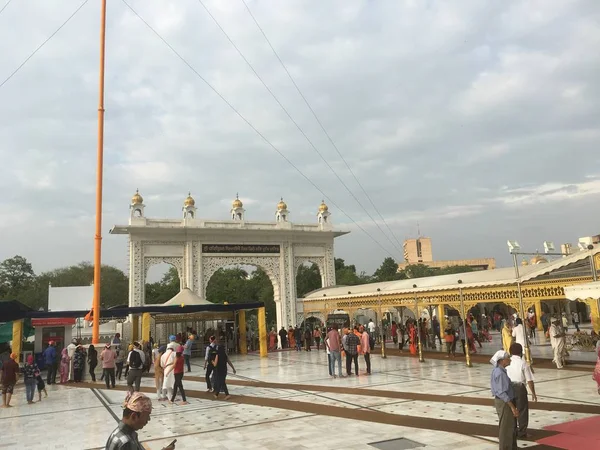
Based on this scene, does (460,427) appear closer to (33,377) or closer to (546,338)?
(33,377)

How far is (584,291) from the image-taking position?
422 inches

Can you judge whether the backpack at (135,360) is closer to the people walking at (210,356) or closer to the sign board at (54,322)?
the people walking at (210,356)

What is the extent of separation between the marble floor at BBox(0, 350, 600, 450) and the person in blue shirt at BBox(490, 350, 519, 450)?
1.75ft

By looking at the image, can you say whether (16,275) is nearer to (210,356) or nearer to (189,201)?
(189,201)

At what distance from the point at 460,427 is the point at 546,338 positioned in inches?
659

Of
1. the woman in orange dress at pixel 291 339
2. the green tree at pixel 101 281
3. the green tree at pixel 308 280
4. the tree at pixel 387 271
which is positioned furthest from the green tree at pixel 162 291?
the woman in orange dress at pixel 291 339

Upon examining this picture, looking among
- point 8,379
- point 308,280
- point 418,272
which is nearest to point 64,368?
point 8,379

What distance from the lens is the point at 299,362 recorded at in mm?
17578

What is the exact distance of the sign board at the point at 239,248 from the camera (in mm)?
28359

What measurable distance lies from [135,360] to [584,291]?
10.2 m

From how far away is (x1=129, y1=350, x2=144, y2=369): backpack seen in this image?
419 inches

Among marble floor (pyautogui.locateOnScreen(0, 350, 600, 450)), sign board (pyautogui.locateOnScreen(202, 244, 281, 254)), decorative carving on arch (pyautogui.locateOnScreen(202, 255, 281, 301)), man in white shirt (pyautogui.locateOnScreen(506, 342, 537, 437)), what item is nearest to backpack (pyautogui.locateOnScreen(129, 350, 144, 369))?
marble floor (pyautogui.locateOnScreen(0, 350, 600, 450))

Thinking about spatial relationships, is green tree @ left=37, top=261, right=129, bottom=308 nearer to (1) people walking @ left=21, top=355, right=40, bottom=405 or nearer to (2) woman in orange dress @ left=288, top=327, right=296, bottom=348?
(2) woman in orange dress @ left=288, top=327, right=296, bottom=348

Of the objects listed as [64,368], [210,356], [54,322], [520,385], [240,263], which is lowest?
[64,368]
